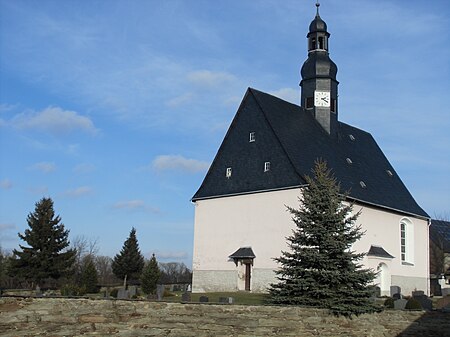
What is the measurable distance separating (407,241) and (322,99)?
10.5 meters

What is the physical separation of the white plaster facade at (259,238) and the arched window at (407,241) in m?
0.34

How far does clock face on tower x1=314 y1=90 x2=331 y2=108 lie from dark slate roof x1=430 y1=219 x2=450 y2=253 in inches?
1085

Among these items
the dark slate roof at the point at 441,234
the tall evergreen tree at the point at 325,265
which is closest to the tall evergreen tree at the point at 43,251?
Result: the tall evergreen tree at the point at 325,265

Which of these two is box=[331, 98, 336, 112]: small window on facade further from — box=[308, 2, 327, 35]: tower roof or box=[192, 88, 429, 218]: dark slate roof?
box=[308, 2, 327, 35]: tower roof

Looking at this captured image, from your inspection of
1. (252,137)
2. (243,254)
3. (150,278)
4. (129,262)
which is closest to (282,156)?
(252,137)

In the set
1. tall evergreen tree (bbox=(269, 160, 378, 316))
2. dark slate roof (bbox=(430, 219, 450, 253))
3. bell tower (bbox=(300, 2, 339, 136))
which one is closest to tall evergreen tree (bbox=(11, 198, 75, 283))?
bell tower (bbox=(300, 2, 339, 136))

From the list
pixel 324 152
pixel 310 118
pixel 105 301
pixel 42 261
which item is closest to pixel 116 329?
pixel 105 301

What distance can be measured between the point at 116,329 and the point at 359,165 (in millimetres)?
24892

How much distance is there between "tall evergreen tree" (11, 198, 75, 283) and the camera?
38.9 m

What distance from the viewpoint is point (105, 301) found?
13.0 metres

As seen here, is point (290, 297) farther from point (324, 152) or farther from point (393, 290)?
point (324, 152)

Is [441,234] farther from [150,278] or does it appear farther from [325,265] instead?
[325,265]

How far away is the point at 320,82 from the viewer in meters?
35.2

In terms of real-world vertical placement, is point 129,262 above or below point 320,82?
below
